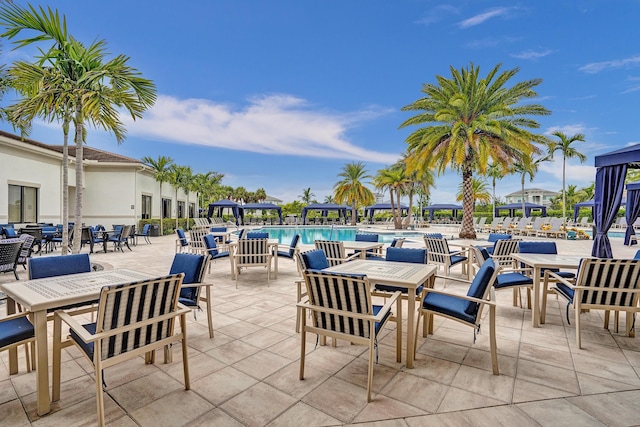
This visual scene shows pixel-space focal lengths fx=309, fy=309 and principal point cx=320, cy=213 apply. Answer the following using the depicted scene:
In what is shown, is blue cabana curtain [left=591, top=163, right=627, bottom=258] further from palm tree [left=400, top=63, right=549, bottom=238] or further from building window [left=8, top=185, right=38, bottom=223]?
building window [left=8, top=185, right=38, bottom=223]

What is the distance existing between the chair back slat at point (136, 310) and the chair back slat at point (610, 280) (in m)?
3.97

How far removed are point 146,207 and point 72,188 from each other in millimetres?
3694

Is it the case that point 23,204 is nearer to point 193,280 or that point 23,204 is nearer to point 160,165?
point 160,165

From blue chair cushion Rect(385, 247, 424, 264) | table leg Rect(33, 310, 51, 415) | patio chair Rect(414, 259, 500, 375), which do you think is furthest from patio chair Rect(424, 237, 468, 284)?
table leg Rect(33, 310, 51, 415)

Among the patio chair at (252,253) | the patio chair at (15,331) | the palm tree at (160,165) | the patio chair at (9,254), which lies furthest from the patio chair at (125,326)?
the palm tree at (160,165)

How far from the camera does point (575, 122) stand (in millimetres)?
24984

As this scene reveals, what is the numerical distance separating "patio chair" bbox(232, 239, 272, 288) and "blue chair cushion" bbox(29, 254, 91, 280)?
9.21 ft

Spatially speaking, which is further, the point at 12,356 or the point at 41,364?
the point at 12,356

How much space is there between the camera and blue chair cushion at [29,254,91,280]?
303 cm

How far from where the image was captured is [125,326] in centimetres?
202

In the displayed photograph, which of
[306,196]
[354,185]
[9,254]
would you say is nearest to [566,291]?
[9,254]

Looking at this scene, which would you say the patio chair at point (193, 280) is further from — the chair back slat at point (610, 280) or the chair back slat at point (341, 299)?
the chair back slat at point (610, 280)

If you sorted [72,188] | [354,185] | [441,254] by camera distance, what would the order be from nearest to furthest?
[441,254]
[72,188]
[354,185]

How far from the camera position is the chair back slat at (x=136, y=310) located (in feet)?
6.30
